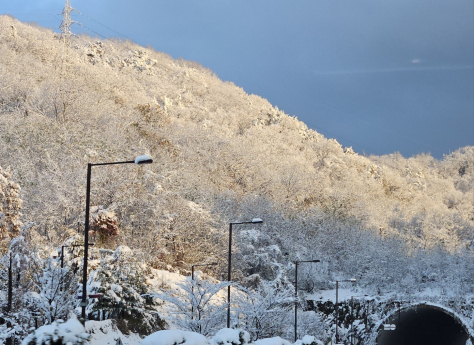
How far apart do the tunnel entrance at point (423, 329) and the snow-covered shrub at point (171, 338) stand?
93.4 ft

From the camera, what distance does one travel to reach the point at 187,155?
155 feet

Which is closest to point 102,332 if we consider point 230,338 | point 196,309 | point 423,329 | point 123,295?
point 196,309

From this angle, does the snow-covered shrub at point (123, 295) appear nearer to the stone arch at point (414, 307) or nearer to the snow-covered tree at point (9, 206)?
the snow-covered tree at point (9, 206)

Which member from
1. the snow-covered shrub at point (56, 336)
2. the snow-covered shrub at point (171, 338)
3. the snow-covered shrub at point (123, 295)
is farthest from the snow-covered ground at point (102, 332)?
the snow-covered shrub at point (56, 336)

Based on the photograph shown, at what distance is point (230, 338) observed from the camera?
7.24m

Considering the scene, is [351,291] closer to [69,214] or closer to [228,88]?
[69,214]

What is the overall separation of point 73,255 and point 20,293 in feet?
15.0

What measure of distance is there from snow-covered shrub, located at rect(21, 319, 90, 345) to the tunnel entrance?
30.4 meters

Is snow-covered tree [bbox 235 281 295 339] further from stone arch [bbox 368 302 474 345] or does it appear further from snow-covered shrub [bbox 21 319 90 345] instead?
stone arch [bbox 368 302 474 345]

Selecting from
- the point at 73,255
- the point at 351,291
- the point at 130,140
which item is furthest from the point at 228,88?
the point at 73,255

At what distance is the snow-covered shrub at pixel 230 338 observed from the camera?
7.17m

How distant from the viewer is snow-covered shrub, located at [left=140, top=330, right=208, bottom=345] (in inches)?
233

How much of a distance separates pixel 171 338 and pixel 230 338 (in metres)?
1.53

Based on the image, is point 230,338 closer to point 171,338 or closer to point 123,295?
point 171,338
